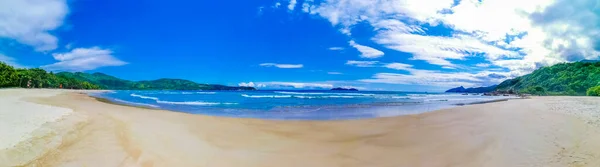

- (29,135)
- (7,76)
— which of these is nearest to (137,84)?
(7,76)

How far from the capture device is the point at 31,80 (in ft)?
197

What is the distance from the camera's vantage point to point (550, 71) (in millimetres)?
57156

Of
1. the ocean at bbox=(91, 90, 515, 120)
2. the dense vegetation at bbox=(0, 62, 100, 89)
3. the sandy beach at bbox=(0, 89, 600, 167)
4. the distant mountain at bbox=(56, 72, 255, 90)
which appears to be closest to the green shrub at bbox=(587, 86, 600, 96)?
the ocean at bbox=(91, 90, 515, 120)

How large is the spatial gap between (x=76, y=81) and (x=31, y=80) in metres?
22.1

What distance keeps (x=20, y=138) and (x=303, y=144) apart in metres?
4.96

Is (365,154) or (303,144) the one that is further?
(303,144)

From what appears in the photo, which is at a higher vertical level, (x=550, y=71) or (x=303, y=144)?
(x=550, y=71)

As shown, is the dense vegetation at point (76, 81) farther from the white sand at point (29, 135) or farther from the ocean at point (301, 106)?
the white sand at point (29, 135)

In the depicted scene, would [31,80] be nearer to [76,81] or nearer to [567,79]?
[76,81]

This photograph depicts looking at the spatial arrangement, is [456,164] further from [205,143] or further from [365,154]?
[205,143]

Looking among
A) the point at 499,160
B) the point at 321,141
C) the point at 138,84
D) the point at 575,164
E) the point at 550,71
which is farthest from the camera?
the point at 138,84

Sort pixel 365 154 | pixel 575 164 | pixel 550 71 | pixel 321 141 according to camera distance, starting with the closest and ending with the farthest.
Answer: pixel 575 164
pixel 365 154
pixel 321 141
pixel 550 71

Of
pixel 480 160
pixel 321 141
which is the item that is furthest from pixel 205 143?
pixel 480 160

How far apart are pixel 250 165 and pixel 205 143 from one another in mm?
1799
